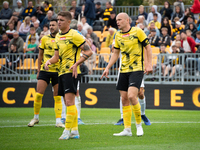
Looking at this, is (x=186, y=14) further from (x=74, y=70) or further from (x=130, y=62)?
(x=74, y=70)

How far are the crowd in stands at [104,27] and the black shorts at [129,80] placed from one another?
8054 mm

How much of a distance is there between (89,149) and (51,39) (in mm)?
3871

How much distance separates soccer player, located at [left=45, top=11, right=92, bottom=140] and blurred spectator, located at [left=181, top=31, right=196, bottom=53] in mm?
10383

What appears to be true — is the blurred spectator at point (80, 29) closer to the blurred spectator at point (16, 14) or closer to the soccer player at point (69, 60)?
the blurred spectator at point (16, 14)

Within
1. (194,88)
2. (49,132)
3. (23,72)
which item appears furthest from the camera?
(23,72)

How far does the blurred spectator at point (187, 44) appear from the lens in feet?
52.3

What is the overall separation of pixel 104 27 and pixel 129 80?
14.1m

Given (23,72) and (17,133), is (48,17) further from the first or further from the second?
(17,133)

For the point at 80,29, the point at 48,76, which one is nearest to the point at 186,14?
the point at 80,29

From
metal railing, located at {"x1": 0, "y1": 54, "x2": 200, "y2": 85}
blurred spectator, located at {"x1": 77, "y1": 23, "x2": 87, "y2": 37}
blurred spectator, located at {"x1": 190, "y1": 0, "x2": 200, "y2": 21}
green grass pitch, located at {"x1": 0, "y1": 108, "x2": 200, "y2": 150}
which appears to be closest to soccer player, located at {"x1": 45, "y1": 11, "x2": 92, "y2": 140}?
green grass pitch, located at {"x1": 0, "y1": 108, "x2": 200, "y2": 150}

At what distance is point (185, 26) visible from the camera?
61.1 ft

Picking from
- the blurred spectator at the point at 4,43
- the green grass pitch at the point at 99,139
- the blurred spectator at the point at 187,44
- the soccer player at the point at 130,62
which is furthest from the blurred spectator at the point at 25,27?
the soccer player at the point at 130,62

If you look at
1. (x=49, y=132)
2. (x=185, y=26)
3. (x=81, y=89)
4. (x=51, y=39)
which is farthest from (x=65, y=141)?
(x=185, y=26)

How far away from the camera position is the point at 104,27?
20.7 m
